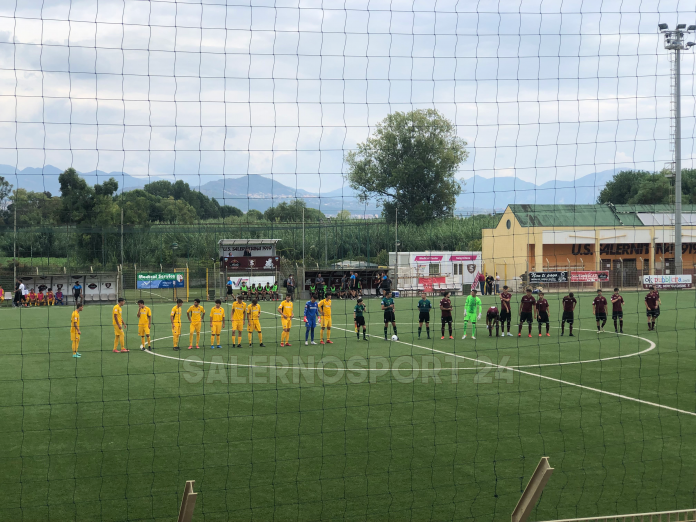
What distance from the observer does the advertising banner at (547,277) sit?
4306cm

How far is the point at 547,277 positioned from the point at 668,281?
866 centimetres

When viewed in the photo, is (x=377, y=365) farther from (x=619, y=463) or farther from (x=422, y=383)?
(x=619, y=463)

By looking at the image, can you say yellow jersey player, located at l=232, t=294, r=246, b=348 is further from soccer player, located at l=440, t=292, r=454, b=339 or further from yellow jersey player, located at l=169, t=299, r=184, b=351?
soccer player, located at l=440, t=292, r=454, b=339

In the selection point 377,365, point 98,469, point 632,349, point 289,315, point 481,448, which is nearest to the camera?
point 98,469

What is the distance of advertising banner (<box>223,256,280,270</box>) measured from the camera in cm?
4262

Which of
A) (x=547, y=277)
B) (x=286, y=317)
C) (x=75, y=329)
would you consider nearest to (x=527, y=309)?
(x=286, y=317)

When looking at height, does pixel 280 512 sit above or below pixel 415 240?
below

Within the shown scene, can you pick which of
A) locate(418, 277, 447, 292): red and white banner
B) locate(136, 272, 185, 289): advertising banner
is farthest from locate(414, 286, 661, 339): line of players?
locate(136, 272, 185, 289): advertising banner

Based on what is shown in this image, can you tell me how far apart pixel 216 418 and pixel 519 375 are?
707 cm

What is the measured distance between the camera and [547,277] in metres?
43.5

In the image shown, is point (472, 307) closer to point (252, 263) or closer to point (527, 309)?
point (527, 309)

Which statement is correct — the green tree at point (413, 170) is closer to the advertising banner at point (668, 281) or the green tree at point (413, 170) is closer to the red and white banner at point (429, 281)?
the red and white banner at point (429, 281)

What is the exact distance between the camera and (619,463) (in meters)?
8.66

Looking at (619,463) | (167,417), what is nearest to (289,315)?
(167,417)
